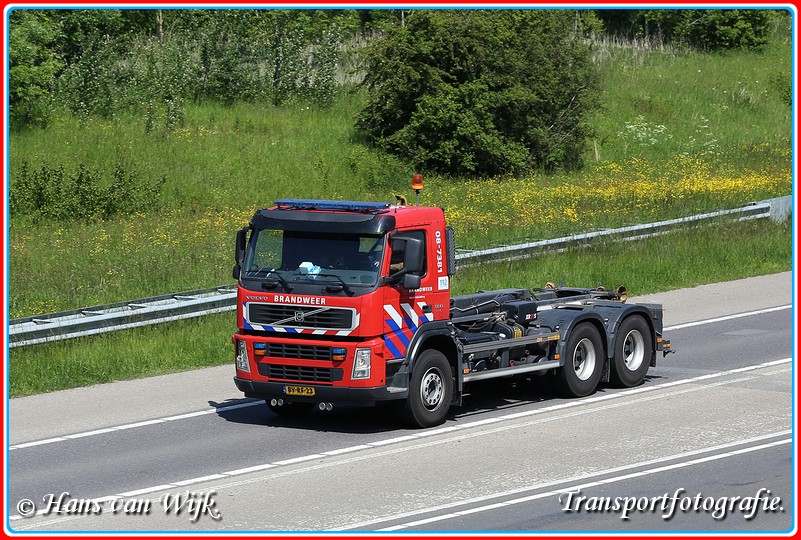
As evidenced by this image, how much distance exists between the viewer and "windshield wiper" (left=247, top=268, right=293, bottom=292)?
47.6 ft

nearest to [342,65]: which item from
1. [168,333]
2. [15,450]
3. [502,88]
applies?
[502,88]

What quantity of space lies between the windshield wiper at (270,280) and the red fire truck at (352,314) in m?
0.01

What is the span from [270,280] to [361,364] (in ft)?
4.73

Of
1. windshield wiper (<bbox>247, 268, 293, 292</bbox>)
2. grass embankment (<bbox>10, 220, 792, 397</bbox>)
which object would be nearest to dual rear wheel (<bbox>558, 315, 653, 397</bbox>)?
windshield wiper (<bbox>247, 268, 293, 292</bbox>)

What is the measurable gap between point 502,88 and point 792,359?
68.0 ft

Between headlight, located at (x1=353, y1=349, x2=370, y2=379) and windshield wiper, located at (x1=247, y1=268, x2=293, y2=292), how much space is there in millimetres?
1093

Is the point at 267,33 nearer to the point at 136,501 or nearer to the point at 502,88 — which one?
the point at 502,88

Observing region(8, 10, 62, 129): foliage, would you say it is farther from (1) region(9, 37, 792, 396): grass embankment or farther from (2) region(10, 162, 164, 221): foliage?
(2) region(10, 162, 164, 221): foliage

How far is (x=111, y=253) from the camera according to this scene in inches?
1029

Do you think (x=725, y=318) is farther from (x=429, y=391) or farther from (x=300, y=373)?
(x=300, y=373)

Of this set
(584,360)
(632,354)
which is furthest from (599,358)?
(632,354)

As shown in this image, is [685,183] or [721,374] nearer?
[721,374]

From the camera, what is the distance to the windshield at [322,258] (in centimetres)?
1439

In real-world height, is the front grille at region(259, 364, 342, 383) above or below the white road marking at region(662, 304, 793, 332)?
above
